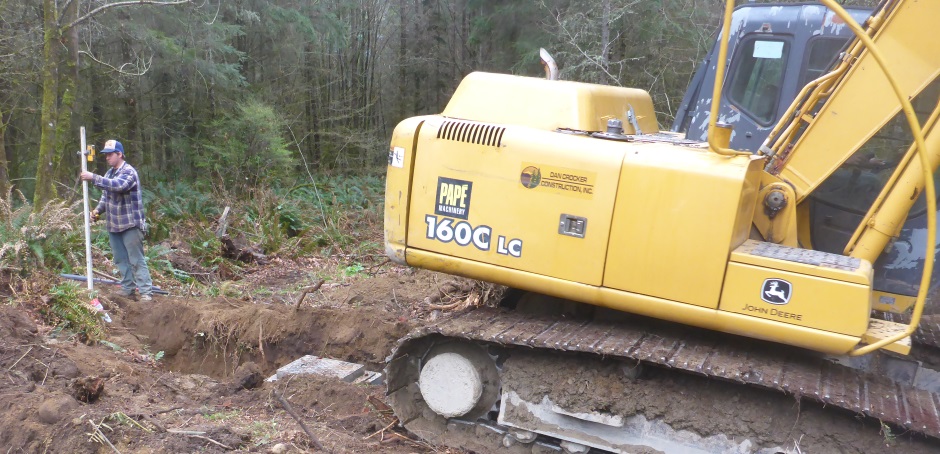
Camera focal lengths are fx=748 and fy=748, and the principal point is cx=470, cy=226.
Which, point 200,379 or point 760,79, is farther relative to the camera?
point 760,79

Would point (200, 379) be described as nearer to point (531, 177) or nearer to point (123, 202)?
point (123, 202)

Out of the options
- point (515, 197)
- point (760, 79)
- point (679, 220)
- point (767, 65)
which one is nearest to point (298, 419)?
point (515, 197)

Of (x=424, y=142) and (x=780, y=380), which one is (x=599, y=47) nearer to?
(x=424, y=142)

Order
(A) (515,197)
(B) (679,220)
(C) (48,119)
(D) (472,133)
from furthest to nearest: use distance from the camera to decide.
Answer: (C) (48,119)
(D) (472,133)
(A) (515,197)
(B) (679,220)

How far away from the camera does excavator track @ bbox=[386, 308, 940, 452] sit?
3.54 m

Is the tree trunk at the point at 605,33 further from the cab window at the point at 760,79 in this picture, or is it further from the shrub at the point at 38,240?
the shrub at the point at 38,240

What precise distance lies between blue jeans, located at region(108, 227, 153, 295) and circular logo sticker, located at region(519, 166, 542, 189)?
14.9 feet

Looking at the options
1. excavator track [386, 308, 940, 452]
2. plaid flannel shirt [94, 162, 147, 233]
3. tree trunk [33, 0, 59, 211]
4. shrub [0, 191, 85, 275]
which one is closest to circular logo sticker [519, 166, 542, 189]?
excavator track [386, 308, 940, 452]

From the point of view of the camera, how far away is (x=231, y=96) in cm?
1433

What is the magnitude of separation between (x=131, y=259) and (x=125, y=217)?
16.8 inches

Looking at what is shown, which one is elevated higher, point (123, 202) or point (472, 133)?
point (472, 133)

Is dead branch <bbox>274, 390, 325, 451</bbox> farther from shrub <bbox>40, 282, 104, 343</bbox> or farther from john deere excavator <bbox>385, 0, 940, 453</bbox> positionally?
shrub <bbox>40, 282, 104, 343</bbox>

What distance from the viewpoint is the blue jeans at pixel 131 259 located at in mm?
7043

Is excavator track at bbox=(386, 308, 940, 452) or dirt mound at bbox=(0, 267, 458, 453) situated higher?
excavator track at bbox=(386, 308, 940, 452)
